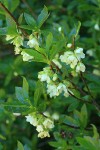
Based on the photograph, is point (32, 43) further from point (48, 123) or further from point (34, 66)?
point (34, 66)

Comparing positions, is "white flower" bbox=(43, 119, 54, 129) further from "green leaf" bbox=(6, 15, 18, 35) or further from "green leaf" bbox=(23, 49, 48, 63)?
"green leaf" bbox=(6, 15, 18, 35)

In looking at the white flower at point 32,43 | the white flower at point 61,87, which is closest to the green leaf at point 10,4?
the white flower at point 32,43

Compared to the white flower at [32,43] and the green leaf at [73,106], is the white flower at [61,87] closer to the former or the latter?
the white flower at [32,43]

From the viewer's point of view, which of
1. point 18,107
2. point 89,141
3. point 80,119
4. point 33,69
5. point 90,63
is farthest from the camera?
point 33,69

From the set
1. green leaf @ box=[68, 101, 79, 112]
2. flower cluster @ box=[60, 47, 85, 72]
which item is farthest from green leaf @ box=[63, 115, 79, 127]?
flower cluster @ box=[60, 47, 85, 72]

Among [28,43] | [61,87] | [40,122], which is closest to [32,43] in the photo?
[28,43]

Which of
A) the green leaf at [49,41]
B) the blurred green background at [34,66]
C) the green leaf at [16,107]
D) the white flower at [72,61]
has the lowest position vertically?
the blurred green background at [34,66]

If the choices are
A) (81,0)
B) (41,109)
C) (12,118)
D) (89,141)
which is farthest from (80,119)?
(81,0)

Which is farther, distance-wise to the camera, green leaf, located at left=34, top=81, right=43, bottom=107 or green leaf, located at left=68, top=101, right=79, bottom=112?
green leaf, located at left=68, top=101, right=79, bottom=112

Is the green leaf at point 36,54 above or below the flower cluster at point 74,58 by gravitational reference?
above

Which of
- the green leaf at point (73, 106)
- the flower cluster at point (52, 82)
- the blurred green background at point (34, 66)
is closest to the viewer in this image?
the flower cluster at point (52, 82)

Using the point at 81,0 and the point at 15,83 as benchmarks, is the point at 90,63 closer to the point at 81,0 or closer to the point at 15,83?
the point at 81,0
